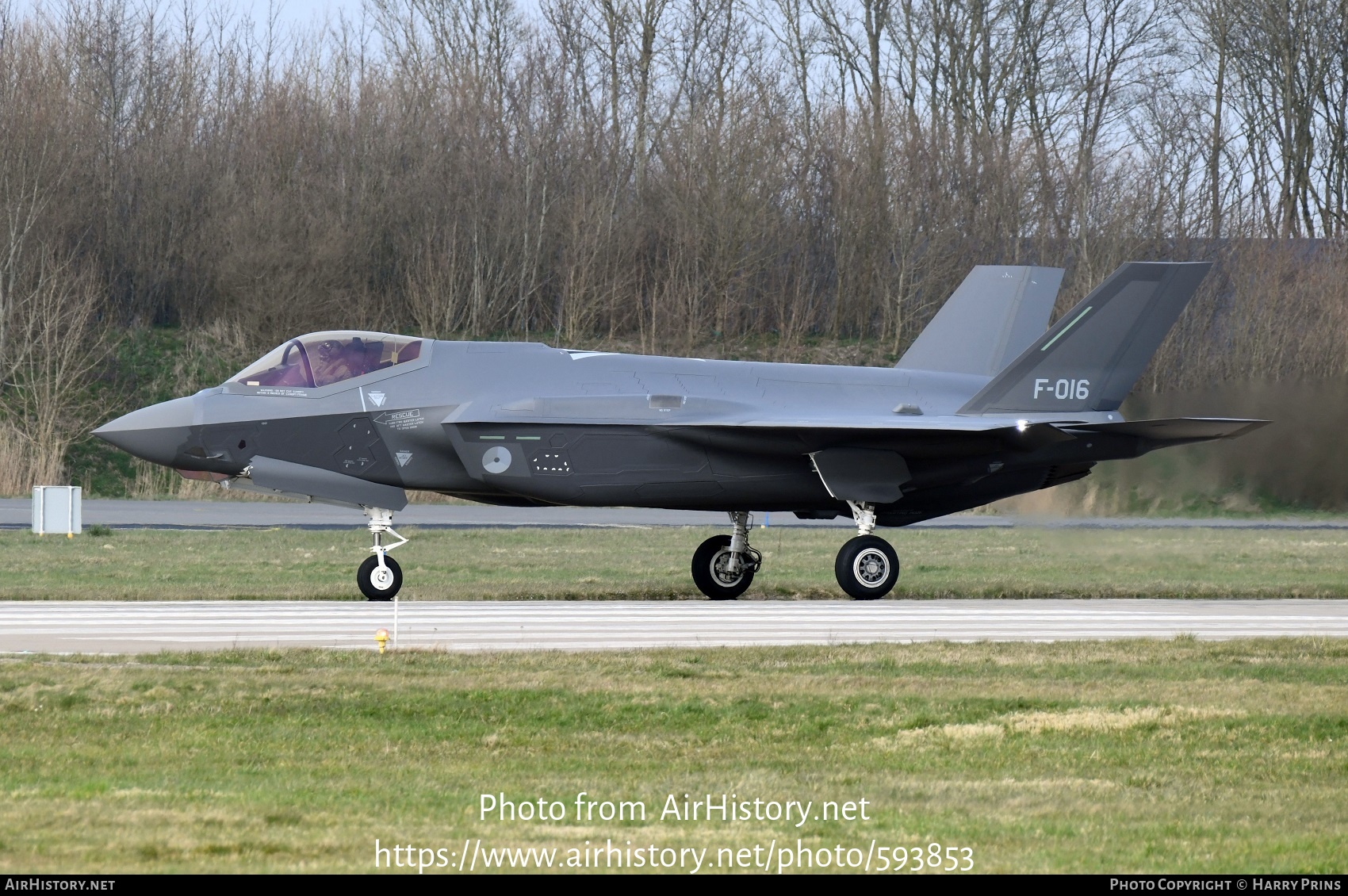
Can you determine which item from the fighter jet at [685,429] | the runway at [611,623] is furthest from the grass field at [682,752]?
the fighter jet at [685,429]

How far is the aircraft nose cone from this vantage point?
15445 millimetres

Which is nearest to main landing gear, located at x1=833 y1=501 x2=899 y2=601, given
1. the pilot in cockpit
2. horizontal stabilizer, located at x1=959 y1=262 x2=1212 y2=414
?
horizontal stabilizer, located at x1=959 y1=262 x2=1212 y2=414

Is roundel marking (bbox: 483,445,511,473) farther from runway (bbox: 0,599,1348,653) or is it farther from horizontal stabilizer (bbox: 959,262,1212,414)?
horizontal stabilizer (bbox: 959,262,1212,414)

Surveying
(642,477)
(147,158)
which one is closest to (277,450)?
(642,477)

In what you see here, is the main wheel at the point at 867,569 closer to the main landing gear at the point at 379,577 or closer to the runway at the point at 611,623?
the runway at the point at 611,623

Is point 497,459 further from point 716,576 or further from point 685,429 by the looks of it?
point 716,576

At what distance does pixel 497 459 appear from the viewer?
1595cm

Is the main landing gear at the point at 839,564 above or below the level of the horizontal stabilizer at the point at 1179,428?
below

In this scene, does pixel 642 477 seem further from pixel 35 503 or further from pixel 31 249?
pixel 31 249

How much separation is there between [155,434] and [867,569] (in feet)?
24.7

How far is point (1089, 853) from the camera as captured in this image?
5.61 metres

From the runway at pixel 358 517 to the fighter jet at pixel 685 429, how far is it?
9.02m

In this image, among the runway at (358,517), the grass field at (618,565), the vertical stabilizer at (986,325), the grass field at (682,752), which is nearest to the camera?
the grass field at (682,752)

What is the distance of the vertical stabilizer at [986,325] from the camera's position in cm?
1844
